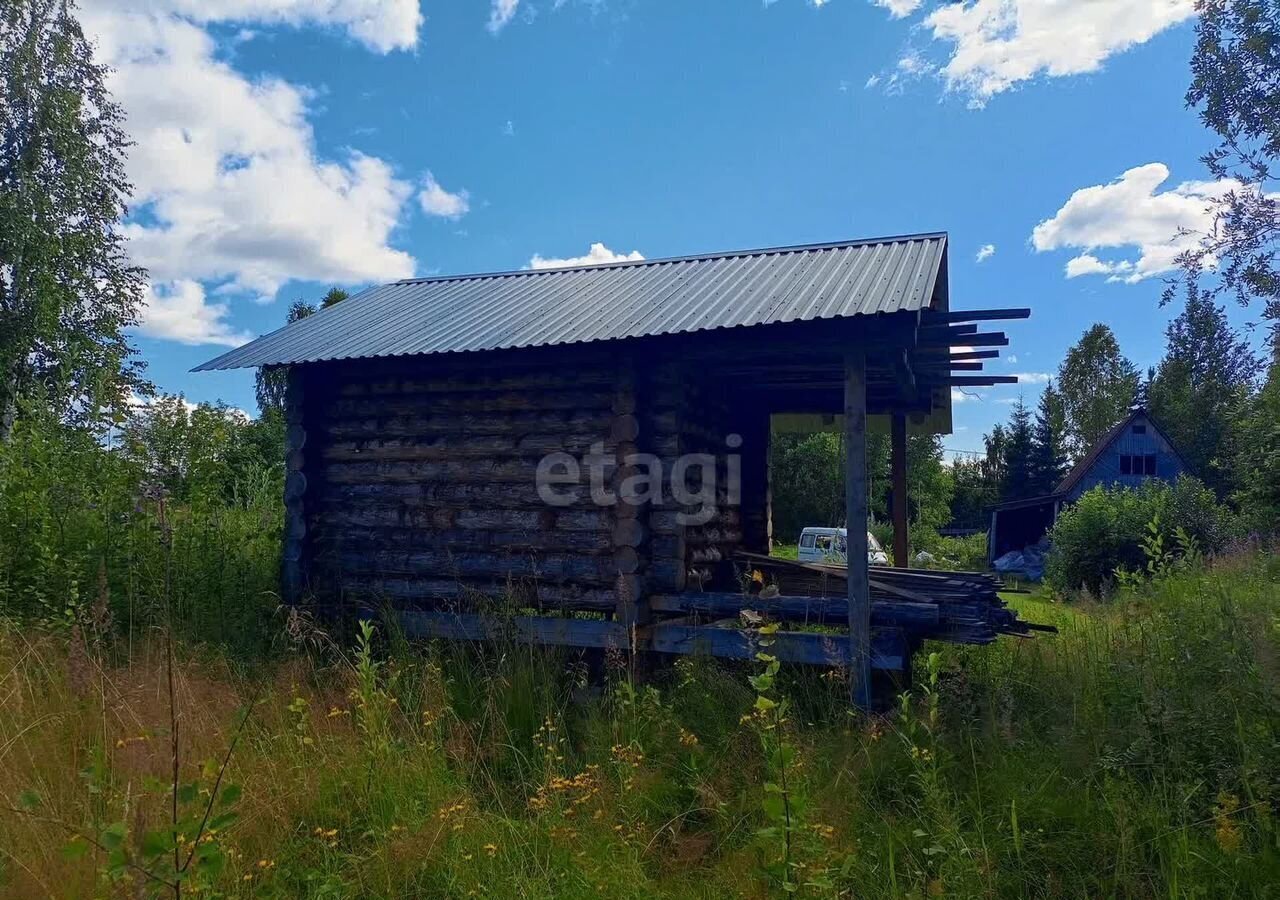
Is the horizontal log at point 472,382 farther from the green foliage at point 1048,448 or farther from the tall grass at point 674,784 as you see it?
the green foliage at point 1048,448

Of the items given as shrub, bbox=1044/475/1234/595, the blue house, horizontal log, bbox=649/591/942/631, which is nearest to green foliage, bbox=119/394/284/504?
horizontal log, bbox=649/591/942/631

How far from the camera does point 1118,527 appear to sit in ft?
58.5

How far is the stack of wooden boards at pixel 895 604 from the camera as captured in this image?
589 cm

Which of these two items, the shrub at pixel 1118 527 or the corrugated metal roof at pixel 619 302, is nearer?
the corrugated metal roof at pixel 619 302

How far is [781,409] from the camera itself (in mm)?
9844

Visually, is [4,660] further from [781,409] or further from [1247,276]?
[1247,276]

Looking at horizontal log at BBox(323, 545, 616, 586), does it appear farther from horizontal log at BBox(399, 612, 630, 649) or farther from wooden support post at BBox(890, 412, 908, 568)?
wooden support post at BBox(890, 412, 908, 568)

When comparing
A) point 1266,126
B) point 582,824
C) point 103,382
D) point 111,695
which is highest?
point 1266,126

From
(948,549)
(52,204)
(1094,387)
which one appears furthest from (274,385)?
(1094,387)

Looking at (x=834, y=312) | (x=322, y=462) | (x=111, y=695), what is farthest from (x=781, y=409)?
(x=111, y=695)

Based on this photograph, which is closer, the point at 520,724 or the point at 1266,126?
the point at 520,724

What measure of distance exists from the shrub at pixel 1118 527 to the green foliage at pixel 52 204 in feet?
70.6

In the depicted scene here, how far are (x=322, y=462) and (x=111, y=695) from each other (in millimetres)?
4055

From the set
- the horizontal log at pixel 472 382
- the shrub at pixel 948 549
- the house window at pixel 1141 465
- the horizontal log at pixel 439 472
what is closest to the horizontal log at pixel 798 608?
the horizontal log at pixel 439 472
